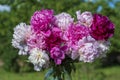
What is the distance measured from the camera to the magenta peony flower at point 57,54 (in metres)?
4.39

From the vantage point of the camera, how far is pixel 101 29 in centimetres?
443

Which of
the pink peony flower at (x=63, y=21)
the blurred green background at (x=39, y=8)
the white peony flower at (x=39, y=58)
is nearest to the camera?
the white peony flower at (x=39, y=58)

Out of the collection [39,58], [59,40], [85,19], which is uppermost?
[85,19]

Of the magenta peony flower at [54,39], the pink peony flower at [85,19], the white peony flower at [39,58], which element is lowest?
the white peony flower at [39,58]

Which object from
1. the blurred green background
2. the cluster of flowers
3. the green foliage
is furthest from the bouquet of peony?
the green foliage

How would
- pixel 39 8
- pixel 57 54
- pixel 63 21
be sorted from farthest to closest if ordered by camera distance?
1. pixel 39 8
2. pixel 63 21
3. pixel 57 54

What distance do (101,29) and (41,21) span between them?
507 millimetres

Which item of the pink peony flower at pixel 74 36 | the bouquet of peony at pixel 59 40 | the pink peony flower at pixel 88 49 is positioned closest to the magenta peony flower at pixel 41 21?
the bouquet of peony at pixel 59 40

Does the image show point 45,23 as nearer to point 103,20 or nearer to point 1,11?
point 103,20

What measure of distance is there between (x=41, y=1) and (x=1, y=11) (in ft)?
19.0

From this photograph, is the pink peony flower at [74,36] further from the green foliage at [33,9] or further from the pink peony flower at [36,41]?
the green foliage at [33,9]

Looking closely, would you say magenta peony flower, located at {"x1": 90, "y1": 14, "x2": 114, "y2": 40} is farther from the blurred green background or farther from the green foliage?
the green foliage

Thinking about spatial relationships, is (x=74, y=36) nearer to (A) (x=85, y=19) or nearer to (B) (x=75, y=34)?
(B) (x=75, y=34)

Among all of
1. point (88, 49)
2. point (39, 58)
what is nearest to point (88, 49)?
point (88, 49)
